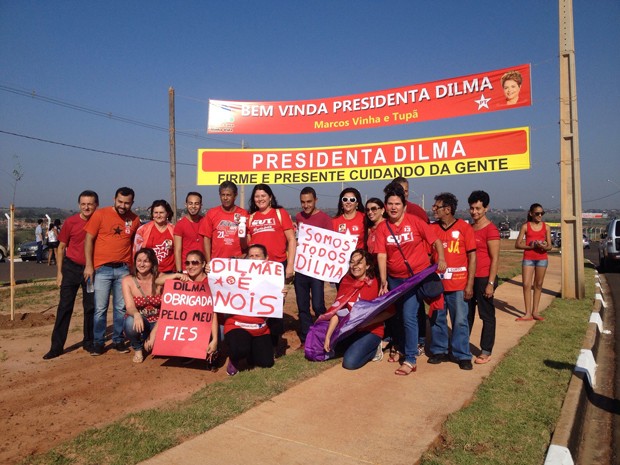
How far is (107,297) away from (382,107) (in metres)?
7.43

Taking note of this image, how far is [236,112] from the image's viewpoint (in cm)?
1223

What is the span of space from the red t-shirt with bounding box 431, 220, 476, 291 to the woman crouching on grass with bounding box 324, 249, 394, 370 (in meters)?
0.74

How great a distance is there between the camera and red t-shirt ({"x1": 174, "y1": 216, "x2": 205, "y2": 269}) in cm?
625

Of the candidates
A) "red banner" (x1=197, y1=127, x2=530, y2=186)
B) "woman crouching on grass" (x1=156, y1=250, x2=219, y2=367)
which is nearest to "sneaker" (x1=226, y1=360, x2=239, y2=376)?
"woman crouching on grass" (x1=156, y1=250, x2=219, y2=367)

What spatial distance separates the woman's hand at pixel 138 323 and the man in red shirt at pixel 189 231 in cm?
90

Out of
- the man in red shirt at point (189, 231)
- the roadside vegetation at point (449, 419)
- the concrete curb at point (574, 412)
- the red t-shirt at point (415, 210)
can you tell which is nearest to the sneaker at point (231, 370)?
the roadside vegetation at point (449, 419)

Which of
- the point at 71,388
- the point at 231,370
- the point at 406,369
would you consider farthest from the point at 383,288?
the point at 71,388

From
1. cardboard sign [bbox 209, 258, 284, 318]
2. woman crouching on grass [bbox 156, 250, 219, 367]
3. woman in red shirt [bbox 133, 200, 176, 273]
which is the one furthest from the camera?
woman in red shirt [bbox 133, 200, 176, 273]

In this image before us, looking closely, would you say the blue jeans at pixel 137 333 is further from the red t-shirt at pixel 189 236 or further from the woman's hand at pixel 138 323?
the red t-shirt at pixel 189 236

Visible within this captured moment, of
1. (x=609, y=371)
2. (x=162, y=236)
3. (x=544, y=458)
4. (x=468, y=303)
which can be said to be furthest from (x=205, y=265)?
(x=609, y=371)

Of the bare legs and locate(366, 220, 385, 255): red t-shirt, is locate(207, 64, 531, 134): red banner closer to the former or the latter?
the bare legs

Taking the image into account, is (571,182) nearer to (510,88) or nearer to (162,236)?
(510,88)

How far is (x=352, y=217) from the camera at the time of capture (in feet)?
20.5

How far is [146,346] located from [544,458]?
4157 millimetres
